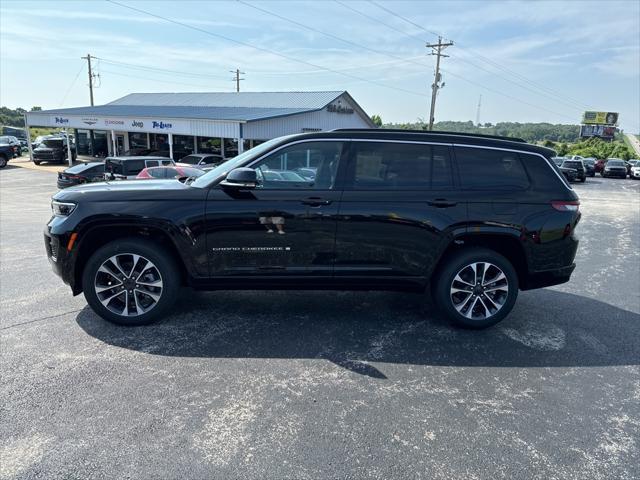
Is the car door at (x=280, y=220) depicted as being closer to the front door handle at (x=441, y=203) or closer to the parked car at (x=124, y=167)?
the front door handle at (x=441, y=203)

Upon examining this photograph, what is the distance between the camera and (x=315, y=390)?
333 centimetres

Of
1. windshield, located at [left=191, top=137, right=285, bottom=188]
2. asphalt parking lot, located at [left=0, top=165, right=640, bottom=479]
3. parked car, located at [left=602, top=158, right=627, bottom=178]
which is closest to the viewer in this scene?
asphalt parking lot, located at [left=0, top=165, right=640, bottom=479]

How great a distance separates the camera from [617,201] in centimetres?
1820

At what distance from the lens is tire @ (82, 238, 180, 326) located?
4.18 meters

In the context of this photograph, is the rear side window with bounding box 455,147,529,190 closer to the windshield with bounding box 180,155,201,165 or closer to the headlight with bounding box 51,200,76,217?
the headlight with bounding box 51,200,76,217

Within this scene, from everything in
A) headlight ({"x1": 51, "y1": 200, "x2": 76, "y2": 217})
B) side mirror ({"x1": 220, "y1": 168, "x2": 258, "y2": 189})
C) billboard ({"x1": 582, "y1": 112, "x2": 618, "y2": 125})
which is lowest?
headlight ({"x1": 51, "y1": 200, "x2": 76, "y2": 217})

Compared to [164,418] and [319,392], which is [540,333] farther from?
[164,418]

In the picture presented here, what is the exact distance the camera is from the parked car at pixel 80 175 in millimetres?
16698

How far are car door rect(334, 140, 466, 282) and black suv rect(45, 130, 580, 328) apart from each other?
0.04 ft

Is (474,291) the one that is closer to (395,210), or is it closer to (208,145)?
(395,210)

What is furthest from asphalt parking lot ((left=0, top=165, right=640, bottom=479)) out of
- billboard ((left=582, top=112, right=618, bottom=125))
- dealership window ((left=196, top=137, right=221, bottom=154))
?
billboard ((left=582, top=112, right=618, bottom=125))

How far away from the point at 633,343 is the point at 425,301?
2.08 metres

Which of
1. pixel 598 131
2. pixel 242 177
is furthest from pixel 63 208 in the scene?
pixel 598 131

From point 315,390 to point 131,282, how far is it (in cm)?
213
